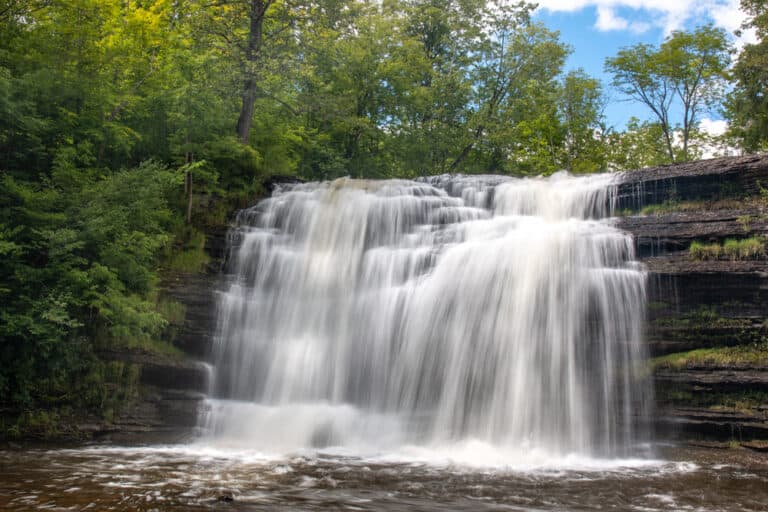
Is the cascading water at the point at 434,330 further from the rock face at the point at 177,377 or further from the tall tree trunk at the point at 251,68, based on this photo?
the tall tree trunk at the point at 251,68

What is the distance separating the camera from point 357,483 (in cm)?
832

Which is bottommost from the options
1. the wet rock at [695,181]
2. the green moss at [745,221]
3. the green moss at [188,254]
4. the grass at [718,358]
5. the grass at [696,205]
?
the grass at [718,358]

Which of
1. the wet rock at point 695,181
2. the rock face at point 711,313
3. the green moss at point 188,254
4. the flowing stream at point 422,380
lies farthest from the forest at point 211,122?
the rock face at point 711,313

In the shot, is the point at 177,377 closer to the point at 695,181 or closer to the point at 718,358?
the point at 718,358

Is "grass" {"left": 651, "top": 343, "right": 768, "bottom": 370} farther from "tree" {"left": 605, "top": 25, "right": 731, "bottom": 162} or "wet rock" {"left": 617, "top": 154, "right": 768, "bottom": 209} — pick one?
"tree" {"left": 605, "top": 25, "right": 731, "bottom": 162}

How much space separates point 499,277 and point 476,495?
556cm

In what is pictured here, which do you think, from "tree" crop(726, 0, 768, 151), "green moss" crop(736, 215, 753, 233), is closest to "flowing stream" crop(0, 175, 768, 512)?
"green moss" crop(736, 215, 753, 233)

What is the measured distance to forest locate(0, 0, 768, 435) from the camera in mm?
11648

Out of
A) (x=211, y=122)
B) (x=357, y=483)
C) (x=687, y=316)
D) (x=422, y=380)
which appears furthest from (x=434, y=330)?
(x=211, y=122)

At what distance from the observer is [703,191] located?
14.2 metres

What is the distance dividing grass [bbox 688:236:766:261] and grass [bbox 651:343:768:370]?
1742 millimetres

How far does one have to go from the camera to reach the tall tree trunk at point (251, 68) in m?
18.9

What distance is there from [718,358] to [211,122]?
12.9 metres

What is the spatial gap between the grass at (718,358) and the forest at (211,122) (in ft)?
31.0
